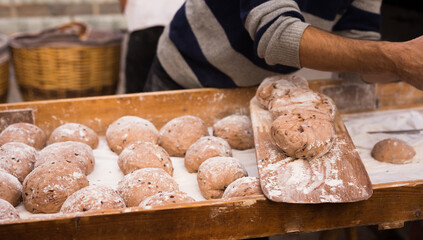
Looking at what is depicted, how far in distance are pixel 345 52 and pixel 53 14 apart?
12.6 feet

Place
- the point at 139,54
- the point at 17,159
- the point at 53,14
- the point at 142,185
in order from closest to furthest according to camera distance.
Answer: the point at 142,185, the point at 17,159, the point at 139,54, the point at 53,14

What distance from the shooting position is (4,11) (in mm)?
4418

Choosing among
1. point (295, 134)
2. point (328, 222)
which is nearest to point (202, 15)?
point (295, 134)

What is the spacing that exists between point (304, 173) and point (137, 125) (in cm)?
78

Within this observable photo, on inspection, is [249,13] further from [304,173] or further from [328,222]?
[328,222]

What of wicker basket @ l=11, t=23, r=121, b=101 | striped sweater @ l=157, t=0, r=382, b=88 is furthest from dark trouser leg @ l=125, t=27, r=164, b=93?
striped sweater @ l=157, t=0, r=382, b=88

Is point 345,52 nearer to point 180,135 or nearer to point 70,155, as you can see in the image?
point 180,135

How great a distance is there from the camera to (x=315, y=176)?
Answer: 4.19 ft

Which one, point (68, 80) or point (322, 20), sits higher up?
point (322, 20)

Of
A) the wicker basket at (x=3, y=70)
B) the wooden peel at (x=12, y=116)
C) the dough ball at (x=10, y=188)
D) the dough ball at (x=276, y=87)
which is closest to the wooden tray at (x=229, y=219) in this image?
the dough ball at (x=10, y=188)

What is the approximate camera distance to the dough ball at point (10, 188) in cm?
135

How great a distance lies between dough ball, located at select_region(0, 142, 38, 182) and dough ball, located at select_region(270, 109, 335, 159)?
920 millimetres

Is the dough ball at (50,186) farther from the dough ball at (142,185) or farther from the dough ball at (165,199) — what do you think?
the dough ball at (165,199)

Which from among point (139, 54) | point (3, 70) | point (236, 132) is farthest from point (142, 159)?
point (3, 70)
